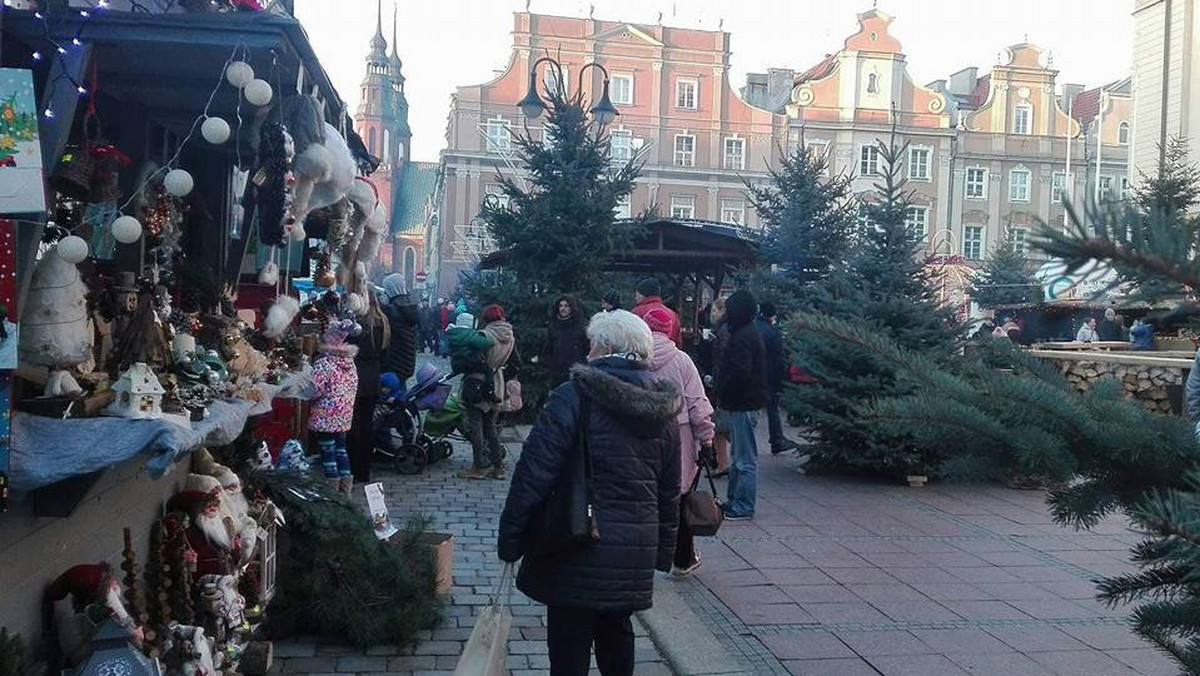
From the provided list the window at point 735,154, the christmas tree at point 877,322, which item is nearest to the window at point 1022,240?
the christmas tree at point 877,322

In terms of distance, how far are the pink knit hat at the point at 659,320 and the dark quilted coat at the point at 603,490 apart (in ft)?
11.4

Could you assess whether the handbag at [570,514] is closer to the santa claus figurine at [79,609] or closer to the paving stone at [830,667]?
the santa claus figurine at [79,609]

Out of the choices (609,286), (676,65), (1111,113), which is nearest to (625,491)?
(609,286)

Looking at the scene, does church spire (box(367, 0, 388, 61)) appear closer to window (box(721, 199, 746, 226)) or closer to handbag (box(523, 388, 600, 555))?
window (box(721, 199, 746, 226))

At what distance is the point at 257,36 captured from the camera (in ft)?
12.6

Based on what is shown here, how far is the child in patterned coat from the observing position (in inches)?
323

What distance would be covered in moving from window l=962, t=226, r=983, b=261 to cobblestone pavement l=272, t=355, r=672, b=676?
170 ft

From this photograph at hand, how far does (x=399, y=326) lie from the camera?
10945 millimetres

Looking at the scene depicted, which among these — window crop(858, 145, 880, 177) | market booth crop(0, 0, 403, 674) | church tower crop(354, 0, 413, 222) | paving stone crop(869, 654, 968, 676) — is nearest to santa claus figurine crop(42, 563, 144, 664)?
market booth crop(0, 0, 403, 674)

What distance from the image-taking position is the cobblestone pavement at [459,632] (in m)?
5.25

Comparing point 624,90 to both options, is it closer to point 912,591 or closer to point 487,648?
point 912,591

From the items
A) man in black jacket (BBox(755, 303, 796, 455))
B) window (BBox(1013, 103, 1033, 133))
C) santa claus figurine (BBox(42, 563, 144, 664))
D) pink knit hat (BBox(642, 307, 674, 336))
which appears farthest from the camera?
window (BBox(1013, 103, 1033, 133))

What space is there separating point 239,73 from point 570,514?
2147mm

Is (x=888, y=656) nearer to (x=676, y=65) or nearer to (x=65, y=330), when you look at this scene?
(x=65, y=330)
